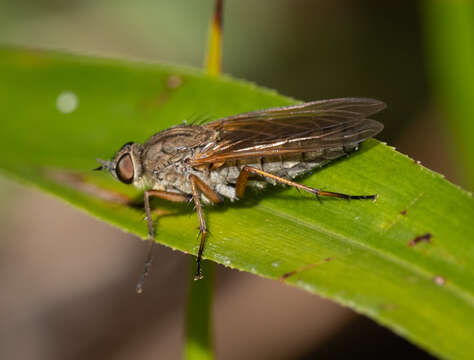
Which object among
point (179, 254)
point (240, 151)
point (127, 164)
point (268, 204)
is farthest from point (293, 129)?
point (179, 254)

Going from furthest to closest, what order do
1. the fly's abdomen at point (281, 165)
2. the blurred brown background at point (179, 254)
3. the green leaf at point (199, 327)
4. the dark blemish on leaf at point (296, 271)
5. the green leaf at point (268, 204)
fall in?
the blurred brown background at point (179, 254) → the fly's abdomen at point (281, 165) → the green leaf at point (199, 327) → the dark blemish on leaf at point (296, 271) → the green leaf at point (268, 204)

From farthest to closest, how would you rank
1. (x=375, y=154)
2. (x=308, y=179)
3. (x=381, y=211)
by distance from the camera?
(x=308, y=179)
(x=375, y=154)
(x=381, y=211)

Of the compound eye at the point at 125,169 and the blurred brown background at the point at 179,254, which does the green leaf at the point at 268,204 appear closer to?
the compound eye at the point at 125,169

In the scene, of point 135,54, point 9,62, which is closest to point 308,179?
point 9,62

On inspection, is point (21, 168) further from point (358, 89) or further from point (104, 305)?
point (358, 89)

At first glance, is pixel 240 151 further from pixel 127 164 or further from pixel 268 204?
pixel 127 164

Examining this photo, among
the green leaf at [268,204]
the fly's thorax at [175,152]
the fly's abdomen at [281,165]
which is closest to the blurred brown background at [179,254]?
the fly's abdomen at [281,165]

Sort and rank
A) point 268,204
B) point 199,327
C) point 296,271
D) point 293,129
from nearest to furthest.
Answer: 1. point 296,271
2. point 199,327
3. point 268,204
4. point 293,129

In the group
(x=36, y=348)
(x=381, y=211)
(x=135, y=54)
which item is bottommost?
(x=36, y=348)
